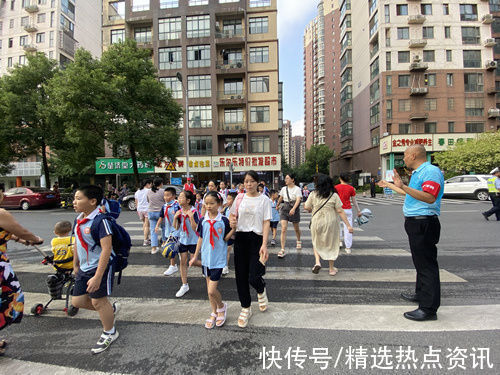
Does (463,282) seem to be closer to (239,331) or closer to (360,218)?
(360,218)

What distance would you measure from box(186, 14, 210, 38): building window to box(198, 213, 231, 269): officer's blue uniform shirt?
31508mm

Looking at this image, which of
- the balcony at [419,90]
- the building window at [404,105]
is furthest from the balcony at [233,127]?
the balcony at [419,90]

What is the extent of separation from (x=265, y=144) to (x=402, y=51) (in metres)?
20.5

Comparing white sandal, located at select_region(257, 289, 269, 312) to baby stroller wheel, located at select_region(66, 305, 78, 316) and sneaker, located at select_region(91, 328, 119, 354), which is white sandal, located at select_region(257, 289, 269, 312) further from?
baby stroller wheel, located at select_region(66, 305, 78, 316)

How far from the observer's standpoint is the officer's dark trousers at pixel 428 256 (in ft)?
9.62

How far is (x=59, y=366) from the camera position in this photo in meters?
2.39

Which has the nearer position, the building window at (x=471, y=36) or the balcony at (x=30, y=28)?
the building window at (x=471, y=36)

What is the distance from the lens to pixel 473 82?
32.3 m

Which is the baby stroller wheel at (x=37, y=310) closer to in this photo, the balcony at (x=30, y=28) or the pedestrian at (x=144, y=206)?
the pedestrian at (x=144, y=206)

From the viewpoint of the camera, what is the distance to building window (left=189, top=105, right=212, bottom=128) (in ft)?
97.3

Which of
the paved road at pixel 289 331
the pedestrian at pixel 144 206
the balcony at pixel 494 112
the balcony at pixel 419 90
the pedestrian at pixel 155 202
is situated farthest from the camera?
the balcony at pixel 419 90

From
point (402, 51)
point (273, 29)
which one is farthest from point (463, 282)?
point (402, 51)

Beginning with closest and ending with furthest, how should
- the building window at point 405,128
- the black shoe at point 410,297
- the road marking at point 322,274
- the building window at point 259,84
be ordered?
the black shoe at point 410,297
the road marking at point 322,274
the building window at point 259,84
the building window at point 405,128

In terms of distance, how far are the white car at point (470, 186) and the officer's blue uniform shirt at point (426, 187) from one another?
18.7 m
